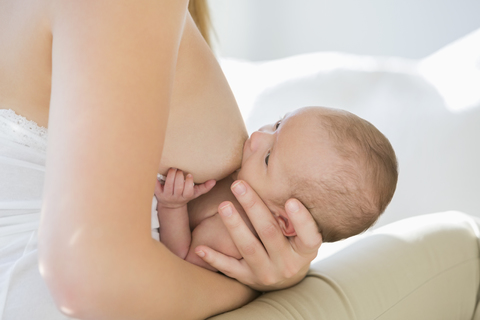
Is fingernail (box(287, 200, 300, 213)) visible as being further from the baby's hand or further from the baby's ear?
the baby's hand

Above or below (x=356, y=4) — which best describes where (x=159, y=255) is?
below

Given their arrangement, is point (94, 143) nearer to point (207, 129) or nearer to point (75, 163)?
point (75, 163)

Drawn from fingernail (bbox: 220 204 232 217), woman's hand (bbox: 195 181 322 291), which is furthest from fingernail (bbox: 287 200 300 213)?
fingernail (bbox: 220 204 232 217)

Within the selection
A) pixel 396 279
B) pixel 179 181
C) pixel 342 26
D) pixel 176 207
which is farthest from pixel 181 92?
pixel 342 26

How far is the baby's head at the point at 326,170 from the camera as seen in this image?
927 millimetres

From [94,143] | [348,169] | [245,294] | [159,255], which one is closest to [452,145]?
[348,169]

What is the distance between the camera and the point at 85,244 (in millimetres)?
506

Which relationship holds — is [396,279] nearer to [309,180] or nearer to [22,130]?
[309,180]

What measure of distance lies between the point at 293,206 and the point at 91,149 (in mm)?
467

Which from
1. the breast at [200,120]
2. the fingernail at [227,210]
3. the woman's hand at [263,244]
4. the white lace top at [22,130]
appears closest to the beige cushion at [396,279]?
the woman's hand at [263,244]

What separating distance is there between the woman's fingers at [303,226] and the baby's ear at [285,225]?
4 cm

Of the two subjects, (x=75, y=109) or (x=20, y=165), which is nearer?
(x=75, y=109)

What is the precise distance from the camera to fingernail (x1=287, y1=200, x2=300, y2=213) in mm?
875

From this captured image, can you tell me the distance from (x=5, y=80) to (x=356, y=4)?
8.04ft
